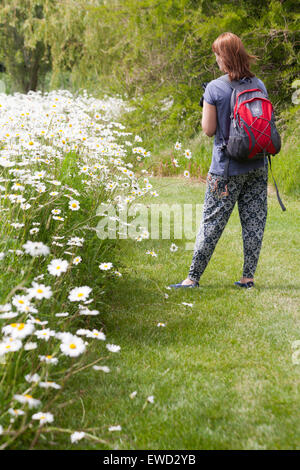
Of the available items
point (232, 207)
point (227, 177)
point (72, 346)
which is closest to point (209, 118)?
point (227, 177)

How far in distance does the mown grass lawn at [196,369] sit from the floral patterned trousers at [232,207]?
36 centimetres

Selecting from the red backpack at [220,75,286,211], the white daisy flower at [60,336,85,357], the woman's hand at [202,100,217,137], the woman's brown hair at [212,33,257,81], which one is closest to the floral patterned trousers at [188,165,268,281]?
the red backpack at [220,75,286,211]

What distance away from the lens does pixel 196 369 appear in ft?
9.16

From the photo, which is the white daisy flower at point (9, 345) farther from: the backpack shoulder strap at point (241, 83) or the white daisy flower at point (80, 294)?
the backpack shoulder strap at point (241, 83)

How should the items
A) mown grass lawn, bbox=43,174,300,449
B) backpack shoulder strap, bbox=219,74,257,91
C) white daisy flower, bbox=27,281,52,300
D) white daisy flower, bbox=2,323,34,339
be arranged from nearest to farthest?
white daisy flower, bbox=2,323,34,339 → white daisy flower, bbox=27,281,52,300 → mown grass lawn, bbox=43,174,300,449 → backpack shoulder strap, bbox=219,74,257,91

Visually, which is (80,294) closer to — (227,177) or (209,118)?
(227,177)

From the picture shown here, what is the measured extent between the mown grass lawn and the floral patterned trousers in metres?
0.36

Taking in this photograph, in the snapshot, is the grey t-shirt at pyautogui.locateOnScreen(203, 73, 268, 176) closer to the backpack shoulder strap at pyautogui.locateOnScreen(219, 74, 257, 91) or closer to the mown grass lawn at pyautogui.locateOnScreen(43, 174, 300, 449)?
the backpack shoulder strap at pyautogui.locateOnScreen(219, 74, 257, 91)

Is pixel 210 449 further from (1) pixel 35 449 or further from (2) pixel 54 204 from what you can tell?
(2) pixel 54 204

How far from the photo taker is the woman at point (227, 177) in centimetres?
366

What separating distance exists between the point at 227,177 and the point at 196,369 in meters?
1.54

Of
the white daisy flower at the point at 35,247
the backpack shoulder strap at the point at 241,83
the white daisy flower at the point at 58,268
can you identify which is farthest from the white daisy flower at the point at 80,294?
the backpack shoulder strap at the point at 241,83

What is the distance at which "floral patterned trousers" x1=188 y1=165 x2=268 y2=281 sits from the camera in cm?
381
